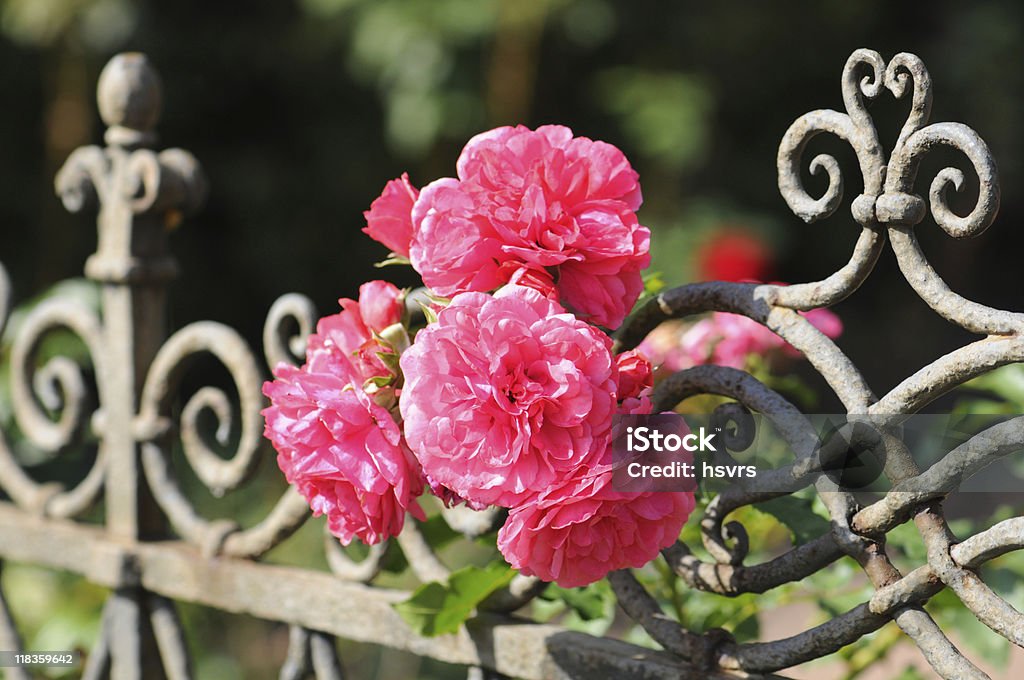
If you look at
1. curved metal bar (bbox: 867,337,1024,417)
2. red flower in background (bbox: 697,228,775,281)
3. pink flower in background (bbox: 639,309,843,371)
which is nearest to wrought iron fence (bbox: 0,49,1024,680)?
curved metal bar (bbox: 867,337,1024,417)

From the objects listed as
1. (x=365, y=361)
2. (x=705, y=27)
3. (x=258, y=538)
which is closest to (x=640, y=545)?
(x=365, y=361)

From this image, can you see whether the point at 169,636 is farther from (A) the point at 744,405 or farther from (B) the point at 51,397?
(A) the point at 744,405

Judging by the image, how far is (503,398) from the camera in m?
0.60

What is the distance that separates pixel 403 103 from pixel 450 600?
2652mm

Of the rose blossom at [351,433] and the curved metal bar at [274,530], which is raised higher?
the rose blossom at [351,433]

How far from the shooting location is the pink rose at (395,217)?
72 centimetres

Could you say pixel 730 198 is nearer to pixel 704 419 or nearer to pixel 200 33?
pixel 200 33

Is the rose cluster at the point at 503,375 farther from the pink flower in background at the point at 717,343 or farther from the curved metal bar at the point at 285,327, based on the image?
the pink flower in background at the point at 717,343

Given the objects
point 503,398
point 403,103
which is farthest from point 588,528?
point 403,103

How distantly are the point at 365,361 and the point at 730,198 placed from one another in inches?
139

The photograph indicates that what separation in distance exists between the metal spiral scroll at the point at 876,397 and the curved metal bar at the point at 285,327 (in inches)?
12.4

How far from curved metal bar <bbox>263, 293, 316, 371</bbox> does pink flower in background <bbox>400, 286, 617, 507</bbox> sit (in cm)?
28

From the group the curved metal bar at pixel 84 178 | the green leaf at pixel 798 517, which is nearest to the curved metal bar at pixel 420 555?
the green leaf at pixel 798 517

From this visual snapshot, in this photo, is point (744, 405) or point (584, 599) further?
point (584, 599)
